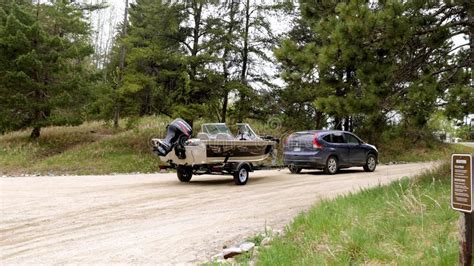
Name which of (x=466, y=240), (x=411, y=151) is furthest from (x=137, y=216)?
(x=411, y=151)

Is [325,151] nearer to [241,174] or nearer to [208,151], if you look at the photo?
[241,174]

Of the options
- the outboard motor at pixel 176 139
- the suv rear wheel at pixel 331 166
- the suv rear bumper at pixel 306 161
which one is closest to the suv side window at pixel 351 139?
the suv rear wheel at pixel 331 166

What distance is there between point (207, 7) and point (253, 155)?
39.7ft

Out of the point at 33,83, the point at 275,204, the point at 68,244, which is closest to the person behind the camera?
the point at 68,244

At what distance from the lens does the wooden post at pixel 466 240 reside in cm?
386

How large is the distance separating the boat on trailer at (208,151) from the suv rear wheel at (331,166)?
3724mm

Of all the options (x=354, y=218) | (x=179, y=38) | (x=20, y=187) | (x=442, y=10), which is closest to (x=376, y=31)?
(x=442, y=10)

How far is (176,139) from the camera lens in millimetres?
11586

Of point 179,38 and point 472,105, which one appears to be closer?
point 472,105

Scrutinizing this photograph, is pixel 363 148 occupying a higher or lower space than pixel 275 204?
higher

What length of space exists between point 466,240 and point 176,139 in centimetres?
857

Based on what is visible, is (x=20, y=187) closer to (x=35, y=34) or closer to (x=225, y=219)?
(x=225, y=219)

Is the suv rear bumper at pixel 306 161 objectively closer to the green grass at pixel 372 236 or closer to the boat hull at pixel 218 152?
the boat hull at pixel 218 152

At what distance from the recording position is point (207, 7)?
73.7ft
